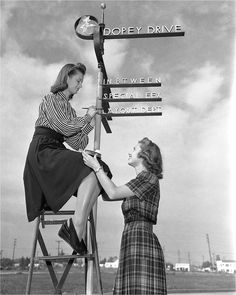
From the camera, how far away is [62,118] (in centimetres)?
219

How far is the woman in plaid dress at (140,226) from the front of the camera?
186 cm

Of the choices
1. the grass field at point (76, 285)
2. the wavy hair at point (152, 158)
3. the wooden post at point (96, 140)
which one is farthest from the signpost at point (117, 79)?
the grass field at point (76, 285)

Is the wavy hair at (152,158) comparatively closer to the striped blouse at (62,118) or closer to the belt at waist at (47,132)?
the striped blouse at (62,118)

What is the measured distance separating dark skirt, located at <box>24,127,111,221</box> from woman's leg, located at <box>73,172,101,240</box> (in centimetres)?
3

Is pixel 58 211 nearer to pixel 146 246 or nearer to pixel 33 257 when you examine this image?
pixel 33 257

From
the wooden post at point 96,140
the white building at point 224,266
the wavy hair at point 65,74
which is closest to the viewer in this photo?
the wooden post at point 96,140

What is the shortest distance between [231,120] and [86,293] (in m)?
3.84

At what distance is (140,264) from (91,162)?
61cm

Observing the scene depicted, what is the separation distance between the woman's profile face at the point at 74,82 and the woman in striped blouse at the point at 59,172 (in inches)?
4.6

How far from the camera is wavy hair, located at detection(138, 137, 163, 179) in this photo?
2.13 m

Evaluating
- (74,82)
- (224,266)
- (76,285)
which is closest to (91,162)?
(74,82)

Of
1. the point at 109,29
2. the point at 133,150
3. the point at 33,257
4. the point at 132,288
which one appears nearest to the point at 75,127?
the point at 133,150

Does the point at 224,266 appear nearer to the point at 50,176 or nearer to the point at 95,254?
the point at 95,254

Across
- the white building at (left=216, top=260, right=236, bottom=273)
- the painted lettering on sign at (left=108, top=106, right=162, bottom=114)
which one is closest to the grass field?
the painted lettering on sign at (left=108, top=106, right=162, bottom=114)
